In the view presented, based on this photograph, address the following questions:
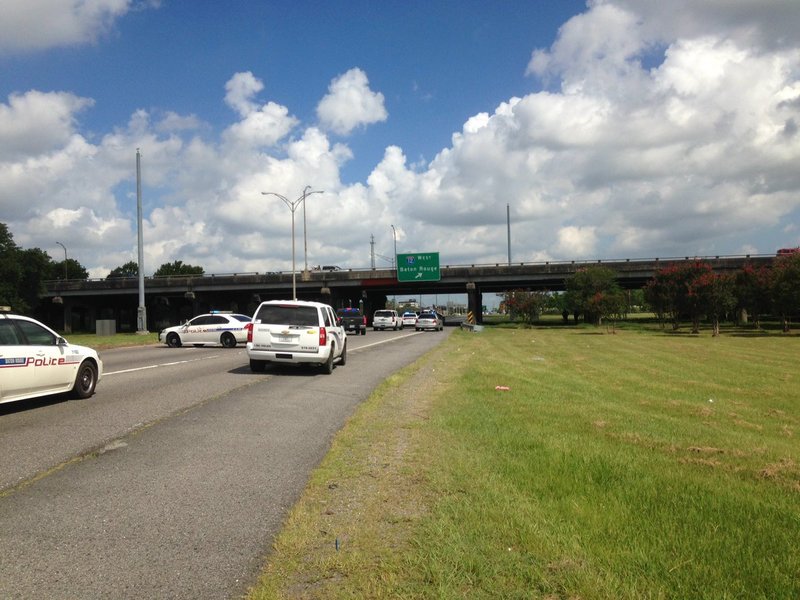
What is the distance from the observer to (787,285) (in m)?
45.7

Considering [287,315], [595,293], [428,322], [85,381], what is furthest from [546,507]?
[595,293]

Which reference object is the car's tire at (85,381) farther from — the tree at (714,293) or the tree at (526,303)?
the tree at (526,303)

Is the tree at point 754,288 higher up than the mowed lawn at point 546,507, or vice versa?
the tree at point 754,288

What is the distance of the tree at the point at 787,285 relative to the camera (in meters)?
45.2

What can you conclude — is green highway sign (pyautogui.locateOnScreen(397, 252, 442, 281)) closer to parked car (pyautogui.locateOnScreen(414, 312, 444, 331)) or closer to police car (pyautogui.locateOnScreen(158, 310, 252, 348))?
parked car (pyautogui.locateOnScreen(414, 312, 444, 331))

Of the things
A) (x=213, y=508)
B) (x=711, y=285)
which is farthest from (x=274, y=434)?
(x=711, y=285)

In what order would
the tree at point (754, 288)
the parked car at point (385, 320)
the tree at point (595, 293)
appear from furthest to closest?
the parked car at point (385, 320), the tree at point (595, 293), the tree at point (754, 288)

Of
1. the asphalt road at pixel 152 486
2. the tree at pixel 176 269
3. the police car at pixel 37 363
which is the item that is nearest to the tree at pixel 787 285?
the asphalt road at pixel 152 486

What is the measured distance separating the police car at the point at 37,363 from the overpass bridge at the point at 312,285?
50046 mm

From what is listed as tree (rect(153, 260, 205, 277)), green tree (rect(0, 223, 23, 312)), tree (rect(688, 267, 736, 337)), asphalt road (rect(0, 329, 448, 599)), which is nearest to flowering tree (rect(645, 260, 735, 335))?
tree (rect(688, 267, 736, 337))

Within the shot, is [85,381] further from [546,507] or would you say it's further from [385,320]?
[385,320]

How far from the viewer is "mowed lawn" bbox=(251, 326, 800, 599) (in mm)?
3846

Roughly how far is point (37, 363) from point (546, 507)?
8.78 metres

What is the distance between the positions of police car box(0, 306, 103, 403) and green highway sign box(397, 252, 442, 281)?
56688 mm
